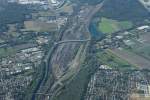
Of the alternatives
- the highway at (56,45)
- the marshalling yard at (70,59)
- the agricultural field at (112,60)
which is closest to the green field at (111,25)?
the marshalling yard at (70,59)

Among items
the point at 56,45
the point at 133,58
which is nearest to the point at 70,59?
the point at 56,45

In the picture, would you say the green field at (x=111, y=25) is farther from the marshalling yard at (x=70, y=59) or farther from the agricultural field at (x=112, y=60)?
the agricultural field at (x=112, y=60)

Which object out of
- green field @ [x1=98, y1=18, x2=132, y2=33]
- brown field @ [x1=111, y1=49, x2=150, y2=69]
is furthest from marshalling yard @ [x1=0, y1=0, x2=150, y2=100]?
green field @ [x1=98, y1=18, x2=132, y2=33]

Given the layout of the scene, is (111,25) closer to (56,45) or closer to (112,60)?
(56,45)

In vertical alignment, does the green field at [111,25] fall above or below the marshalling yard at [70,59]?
above

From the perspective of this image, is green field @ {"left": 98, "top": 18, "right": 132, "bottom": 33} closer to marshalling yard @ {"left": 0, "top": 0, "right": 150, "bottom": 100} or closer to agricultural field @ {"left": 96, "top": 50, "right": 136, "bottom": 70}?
marshalling yard @ {"left": 0, "top": 0, "right": 150, "bottom": 100}

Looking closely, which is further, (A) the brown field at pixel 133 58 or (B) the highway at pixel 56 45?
(A) the brown field at pixel 133 58

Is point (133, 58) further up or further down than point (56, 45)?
further down

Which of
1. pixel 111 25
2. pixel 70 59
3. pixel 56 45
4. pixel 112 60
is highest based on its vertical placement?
pixel 111 25
